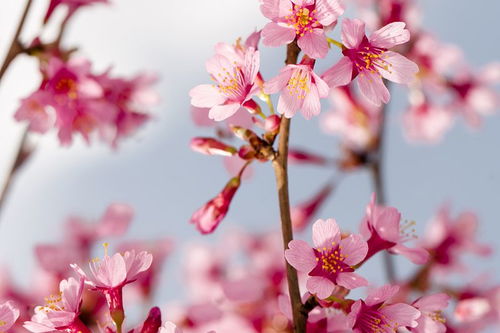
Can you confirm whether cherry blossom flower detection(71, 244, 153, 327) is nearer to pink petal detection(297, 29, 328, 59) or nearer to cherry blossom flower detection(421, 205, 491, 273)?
pink petal detection(297, 29, 328, 59)

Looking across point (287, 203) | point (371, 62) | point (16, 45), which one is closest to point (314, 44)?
point (371, 62)

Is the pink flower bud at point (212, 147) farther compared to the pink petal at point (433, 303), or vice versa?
the pink flower bud at point (212, 147)

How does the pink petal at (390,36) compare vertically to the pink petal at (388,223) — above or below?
above

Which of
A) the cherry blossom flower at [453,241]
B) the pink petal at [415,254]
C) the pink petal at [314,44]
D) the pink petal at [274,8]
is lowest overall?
the cherry blossom flower at [453,241]

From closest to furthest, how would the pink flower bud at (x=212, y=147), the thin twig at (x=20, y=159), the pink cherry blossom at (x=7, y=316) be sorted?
the pink cherry blossom at (x=7, y=316)
the pink flower bud at (x=212, y=147)
the thin twig at (x=20, y=159)

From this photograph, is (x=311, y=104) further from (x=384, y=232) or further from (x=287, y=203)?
(x=384, y=232)

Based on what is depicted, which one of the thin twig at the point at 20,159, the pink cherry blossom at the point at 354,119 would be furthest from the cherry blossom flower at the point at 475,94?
the thin twig at the point at 20,159

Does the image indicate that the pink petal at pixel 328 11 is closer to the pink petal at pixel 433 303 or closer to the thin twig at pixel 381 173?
the pink petal at pixel 433 303

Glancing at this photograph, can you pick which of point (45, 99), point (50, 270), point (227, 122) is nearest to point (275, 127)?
point (227, 122)

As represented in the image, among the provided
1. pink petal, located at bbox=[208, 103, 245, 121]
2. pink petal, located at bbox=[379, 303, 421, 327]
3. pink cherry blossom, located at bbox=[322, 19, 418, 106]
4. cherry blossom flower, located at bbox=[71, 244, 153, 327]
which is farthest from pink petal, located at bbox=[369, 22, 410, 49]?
cherry blossom flower, located at bbox=[71, 244, 153, 327]
